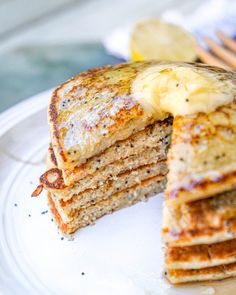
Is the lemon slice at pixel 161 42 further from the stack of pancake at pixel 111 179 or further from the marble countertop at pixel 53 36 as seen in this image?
the stack of pancake at pixel 111 179

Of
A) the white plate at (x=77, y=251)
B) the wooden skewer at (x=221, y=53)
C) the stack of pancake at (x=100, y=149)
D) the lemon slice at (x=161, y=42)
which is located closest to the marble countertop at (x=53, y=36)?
the lemon slice at (x=161, y=42)

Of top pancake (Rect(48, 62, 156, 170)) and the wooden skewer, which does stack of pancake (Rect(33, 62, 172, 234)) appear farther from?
the wooden skewer

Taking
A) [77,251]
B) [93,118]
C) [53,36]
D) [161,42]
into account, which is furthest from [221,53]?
[77,251]

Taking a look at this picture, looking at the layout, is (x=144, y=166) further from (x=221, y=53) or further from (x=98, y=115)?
(x=221, y=53)

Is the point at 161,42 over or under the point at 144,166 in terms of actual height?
over

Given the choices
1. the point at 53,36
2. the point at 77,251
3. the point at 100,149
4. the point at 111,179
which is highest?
the point at 53,36

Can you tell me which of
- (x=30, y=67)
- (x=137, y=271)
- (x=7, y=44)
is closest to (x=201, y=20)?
(x=30, y=67)
